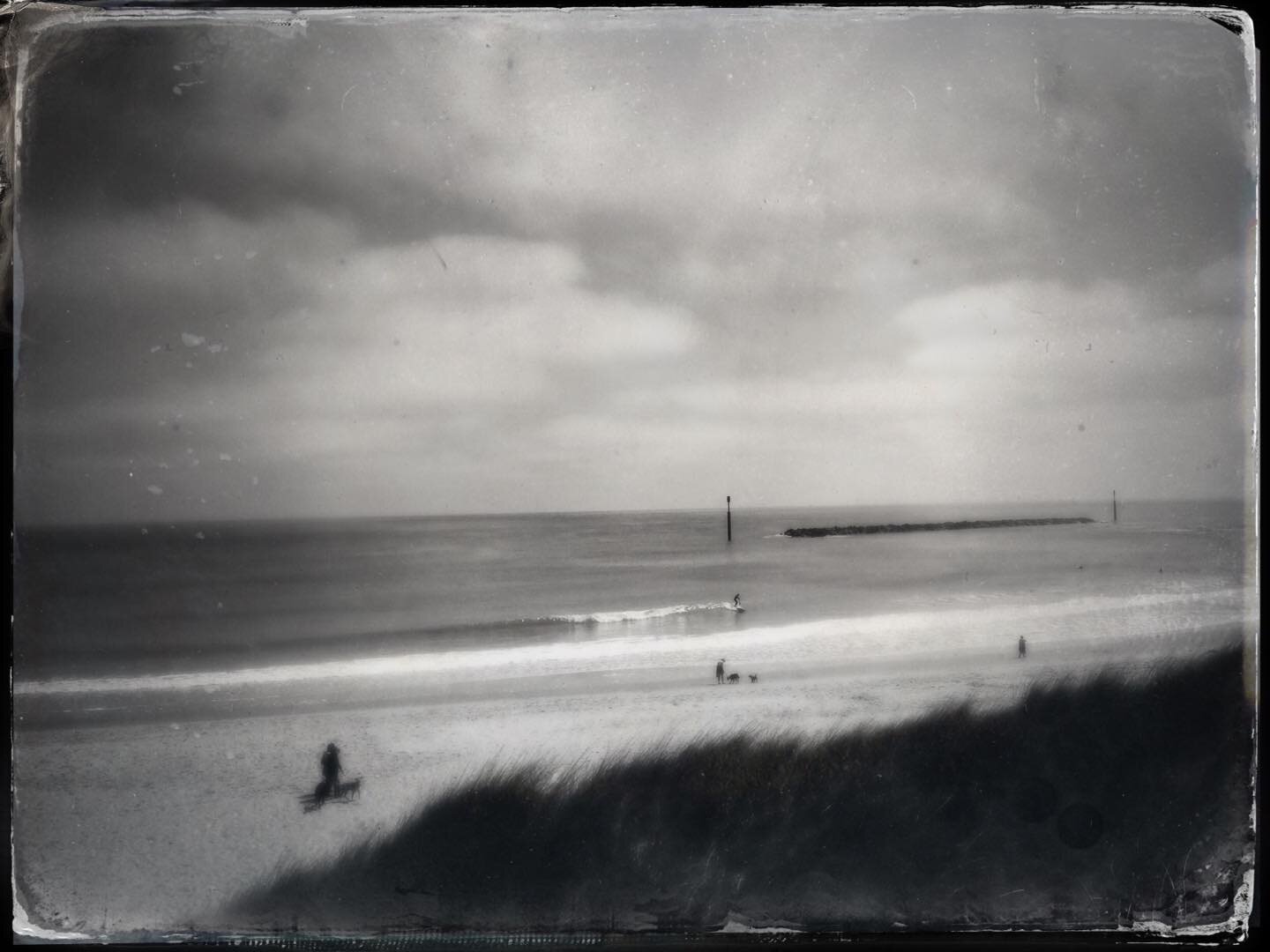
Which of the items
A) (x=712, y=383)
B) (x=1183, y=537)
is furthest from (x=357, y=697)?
(x=1183, y=537)

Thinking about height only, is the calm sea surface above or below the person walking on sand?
above

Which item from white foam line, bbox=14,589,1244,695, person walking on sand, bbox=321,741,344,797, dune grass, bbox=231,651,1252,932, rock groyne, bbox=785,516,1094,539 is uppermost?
rock groyne, bbox=785,516,1094,539

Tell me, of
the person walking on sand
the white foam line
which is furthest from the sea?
the person walking on sand

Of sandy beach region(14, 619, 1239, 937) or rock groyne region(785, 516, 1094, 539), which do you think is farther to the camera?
rock groyne region(785, 516, 1094, 539)

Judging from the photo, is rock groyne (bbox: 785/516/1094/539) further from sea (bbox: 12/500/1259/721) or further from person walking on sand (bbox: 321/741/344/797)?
person walking on sand (bbox: 321/741/344/797)

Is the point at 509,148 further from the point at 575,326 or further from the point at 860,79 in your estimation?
the point at 860,79

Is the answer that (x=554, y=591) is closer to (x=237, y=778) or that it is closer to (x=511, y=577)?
(x=511, y=577)

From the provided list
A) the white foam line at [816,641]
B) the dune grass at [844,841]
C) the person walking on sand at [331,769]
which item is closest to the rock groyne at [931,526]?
the white foam line at [816,641]

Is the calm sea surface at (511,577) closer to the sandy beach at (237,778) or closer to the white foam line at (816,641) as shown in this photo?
the white foam line at (816,641)
